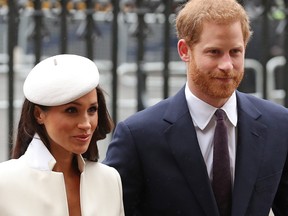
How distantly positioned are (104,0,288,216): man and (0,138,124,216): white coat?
417 millimetres

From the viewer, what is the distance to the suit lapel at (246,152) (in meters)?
3.98

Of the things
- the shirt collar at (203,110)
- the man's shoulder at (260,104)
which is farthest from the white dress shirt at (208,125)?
the man's shoulder at (260,104)

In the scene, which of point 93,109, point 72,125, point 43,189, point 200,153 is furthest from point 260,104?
point 43,189

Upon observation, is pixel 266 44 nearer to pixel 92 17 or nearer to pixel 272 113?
pixel 92 17

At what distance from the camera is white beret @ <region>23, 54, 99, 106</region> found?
3.47 meters

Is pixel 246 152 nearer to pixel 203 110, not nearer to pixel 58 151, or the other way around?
pixel 203 110

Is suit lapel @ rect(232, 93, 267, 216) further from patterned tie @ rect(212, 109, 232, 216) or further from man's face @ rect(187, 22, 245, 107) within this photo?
man's face @ rect(187, 22, 245, 107)

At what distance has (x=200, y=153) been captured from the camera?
158 inches

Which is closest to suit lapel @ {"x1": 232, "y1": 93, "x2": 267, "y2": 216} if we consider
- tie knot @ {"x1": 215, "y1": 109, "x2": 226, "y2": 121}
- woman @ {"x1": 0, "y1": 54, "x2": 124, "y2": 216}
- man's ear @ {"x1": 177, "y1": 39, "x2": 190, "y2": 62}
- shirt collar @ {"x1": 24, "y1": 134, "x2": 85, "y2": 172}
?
tie knot @ {"x1": 215, "y1": 109, "x2": 226, "y2": 121}

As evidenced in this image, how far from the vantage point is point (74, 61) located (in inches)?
141

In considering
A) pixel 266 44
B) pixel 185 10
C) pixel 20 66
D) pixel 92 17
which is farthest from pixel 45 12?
pixel 20 66

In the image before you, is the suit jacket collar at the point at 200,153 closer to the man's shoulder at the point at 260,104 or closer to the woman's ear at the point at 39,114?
the man's shoulder at the point at 260,104

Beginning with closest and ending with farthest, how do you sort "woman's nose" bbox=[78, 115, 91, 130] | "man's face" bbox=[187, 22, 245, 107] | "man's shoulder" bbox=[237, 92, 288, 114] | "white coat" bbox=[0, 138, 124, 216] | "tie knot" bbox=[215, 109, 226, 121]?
"white coat" bbox=[0, 138, 124, 216]
"woman's nose" bbox=[78, 115, 91, 130]
"man's face" bbox=[187, 22, 245, 107]
"tie knot" bbox=[215, 109, 226, 121]
"man's shoulder" bbox=[237, 92, 288, 114]

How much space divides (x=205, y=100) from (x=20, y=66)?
780cm
